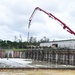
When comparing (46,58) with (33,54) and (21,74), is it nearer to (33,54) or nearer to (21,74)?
(33,54)

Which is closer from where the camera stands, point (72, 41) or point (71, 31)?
point (71, 31)

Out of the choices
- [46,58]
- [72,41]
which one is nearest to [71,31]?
[72,41]

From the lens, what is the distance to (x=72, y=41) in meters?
62.0

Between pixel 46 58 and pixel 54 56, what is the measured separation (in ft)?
20.2

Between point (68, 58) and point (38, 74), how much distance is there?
25343mm

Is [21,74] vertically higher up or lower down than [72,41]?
lower down

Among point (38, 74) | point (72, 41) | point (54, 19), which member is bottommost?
point (38, 74)

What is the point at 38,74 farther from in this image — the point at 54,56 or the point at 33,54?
the point at 33,54

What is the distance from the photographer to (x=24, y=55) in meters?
80.1

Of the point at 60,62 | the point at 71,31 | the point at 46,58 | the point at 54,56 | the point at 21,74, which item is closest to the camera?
the point at 21,74

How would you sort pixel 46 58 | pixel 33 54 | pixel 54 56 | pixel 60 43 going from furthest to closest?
pixel 33 54 → pixel 60 43 → pixel 46 58 → pixel 54 56

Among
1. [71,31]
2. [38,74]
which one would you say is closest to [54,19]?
[71,31]

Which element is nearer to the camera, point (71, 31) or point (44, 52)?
point (71, 31)

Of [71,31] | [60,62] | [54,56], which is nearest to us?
[71,31]
